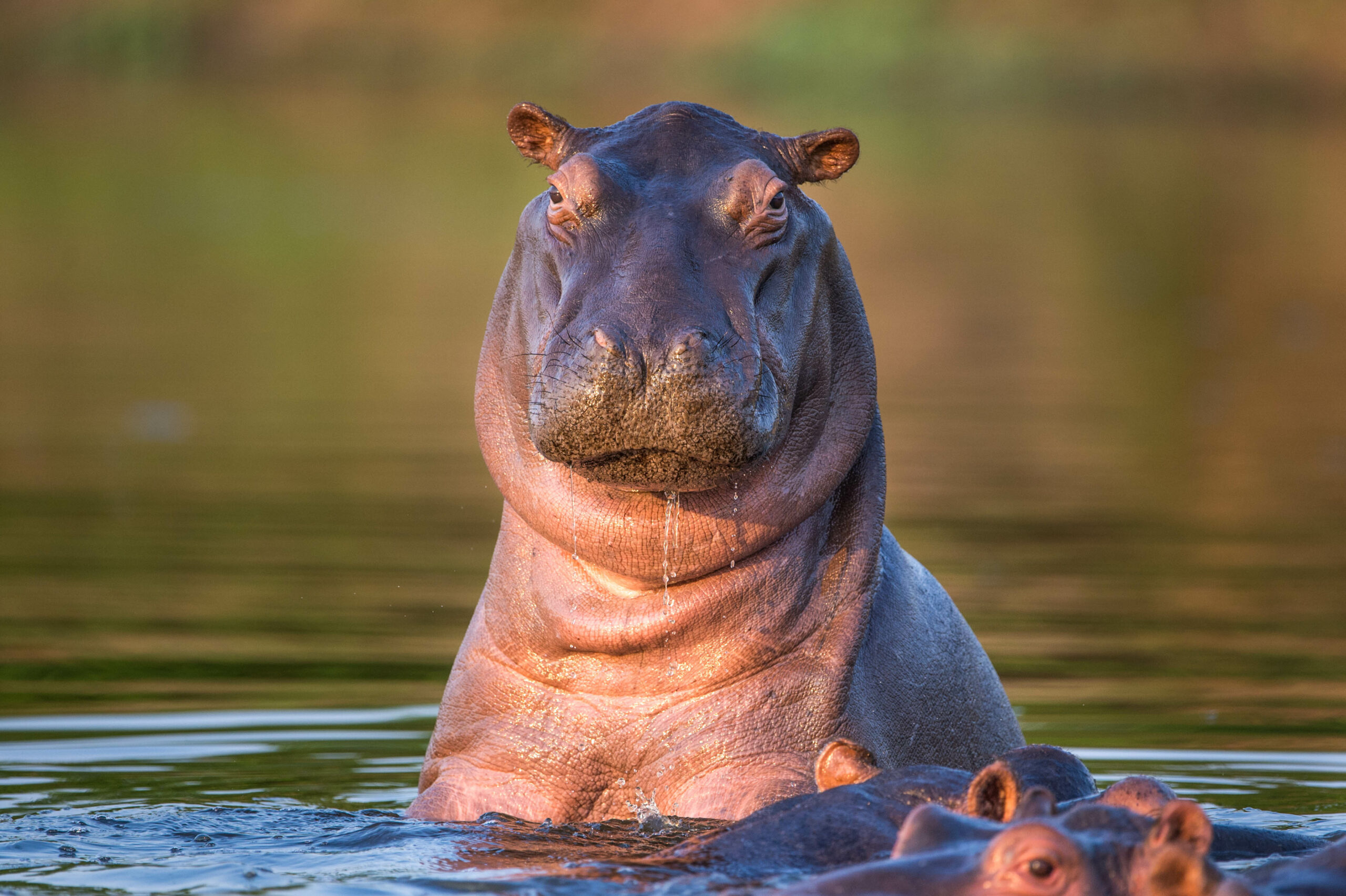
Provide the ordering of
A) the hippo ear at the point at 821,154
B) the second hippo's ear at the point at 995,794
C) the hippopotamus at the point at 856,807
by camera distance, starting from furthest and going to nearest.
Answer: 1. the hippo ear at the point at 821,154
2. the hippopotamus at the point at 856,807
3. the second hippo's ear at the point at 995,794

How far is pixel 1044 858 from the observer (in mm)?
4016

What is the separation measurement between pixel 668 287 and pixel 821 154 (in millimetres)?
904

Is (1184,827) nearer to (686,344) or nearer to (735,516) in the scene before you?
(686,344)

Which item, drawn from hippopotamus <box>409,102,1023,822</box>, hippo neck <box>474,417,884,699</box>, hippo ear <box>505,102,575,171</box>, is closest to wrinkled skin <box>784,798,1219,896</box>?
hippopotamus <box>409,102,1023,822</box>

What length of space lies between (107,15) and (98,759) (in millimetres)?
72266

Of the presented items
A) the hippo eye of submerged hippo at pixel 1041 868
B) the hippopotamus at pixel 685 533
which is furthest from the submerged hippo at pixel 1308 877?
the hippopotamus at pixel 685 533

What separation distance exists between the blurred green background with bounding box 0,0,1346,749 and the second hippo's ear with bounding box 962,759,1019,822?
3.25 m

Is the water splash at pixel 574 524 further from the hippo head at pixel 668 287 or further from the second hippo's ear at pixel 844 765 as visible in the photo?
the second hippo's ear at pixel 844 765

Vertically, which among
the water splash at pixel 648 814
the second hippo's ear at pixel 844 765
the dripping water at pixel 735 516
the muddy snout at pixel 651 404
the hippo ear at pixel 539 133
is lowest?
the water splash at pixel 648 814

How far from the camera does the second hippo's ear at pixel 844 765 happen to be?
502cm

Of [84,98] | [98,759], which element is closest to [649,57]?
[84,98]

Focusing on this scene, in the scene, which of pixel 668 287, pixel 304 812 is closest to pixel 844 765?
pixel 668 287

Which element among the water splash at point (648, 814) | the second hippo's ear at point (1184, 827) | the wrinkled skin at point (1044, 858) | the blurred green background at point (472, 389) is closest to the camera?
the wrinkled skin at point (1044, 858)

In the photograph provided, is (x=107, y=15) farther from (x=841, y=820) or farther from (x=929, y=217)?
(x=841, y=820)
